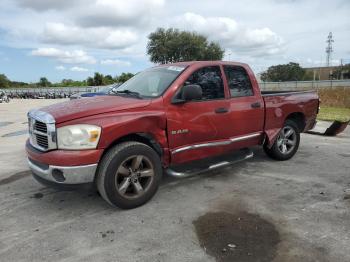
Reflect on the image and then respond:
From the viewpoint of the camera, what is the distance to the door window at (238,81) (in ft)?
18.8

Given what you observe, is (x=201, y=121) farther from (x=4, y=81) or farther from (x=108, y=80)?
(x=4, y=81)

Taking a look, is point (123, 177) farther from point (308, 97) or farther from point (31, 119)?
point (308, 97)

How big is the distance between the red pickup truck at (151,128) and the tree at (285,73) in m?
84.4

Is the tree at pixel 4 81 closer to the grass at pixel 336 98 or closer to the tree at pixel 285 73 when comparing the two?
the tree at pixel 285 73

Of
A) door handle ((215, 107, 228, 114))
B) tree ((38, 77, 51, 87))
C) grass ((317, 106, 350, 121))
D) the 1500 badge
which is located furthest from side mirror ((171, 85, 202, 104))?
tree ((38, 77, 51, 87))

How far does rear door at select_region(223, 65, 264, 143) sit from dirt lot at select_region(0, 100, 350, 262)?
2.19 feet

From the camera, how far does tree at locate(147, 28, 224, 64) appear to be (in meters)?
49.4

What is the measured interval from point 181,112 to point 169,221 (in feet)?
4.83

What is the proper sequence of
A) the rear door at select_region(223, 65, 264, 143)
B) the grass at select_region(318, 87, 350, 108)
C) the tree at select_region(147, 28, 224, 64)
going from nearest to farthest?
the rear door at select_region(223, 65, 264, 143)
the grass at select_region(318, 87, 350, 108)
the tree at select_region(147, 28, 224, 64)

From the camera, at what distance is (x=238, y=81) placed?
19.4ft

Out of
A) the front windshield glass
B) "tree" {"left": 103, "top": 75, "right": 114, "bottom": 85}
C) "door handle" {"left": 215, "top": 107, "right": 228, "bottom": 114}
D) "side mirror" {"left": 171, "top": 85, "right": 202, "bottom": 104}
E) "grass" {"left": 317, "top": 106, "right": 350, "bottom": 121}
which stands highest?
"tree" {"left": 103, "top": 75, "right": 114, "bottom": 85}

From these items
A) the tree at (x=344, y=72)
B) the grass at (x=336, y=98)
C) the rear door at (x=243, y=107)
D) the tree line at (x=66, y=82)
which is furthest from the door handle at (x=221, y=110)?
the tree at (x=344, y=72)

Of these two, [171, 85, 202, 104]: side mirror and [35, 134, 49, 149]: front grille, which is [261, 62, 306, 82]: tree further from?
[35, 134, 49, 149]: front grille

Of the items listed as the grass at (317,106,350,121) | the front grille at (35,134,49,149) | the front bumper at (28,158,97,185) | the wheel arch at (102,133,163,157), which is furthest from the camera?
the grass at (317,106,350,121)
